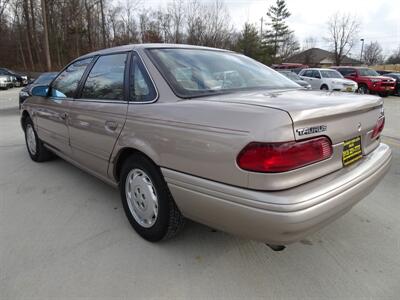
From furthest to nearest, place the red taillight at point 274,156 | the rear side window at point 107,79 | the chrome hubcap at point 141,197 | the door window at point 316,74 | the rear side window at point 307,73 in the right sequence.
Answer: the rear side window at point 307,73, the door window at point 316,74, the rear side window at point 107,79, the chrome hubcap at point 141,197, the red taillight at point 274,156

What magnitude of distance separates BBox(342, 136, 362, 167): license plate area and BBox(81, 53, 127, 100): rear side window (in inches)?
70.0

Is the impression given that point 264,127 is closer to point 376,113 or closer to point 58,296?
point 376,113

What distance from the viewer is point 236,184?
1.76 metres

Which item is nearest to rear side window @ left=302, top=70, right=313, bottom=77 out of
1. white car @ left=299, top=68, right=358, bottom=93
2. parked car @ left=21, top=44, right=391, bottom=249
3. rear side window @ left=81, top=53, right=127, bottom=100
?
white car @ left=299, top=68, right=358, bottom=93

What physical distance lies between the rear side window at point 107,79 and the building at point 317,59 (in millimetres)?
50818

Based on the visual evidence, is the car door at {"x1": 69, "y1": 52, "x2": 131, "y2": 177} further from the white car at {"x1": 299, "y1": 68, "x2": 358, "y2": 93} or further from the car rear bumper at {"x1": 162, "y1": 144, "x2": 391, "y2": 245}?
the white car at {"x1": 299, "y1": 68, "x2": 358, "y2": 93}

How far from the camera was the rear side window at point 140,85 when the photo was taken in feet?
7.79

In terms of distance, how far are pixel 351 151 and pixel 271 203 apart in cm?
85

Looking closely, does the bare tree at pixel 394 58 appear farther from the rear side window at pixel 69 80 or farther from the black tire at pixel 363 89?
the rear side window at pixel 69 80

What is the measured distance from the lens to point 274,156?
1666 mm

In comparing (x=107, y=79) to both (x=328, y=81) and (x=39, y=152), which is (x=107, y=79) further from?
(x=328, y=81)

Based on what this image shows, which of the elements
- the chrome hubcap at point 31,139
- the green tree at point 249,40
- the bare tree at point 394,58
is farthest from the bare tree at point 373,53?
the chrome hubcap at point 31,139

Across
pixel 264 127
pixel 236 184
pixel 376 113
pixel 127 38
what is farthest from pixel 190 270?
pixel 127 38

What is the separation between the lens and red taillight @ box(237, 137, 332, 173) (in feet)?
5.46
